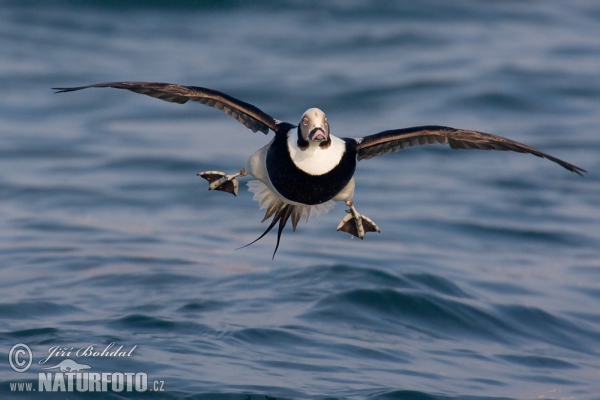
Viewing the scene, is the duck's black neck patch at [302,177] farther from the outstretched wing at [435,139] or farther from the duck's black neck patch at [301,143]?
the outstretched wing at [435,139]

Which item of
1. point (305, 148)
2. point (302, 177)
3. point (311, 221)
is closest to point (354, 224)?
point (302, 177)

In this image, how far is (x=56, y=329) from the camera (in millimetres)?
9031

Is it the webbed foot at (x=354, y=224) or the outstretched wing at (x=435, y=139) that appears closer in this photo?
the outstretched wing at (x=435, y=139)

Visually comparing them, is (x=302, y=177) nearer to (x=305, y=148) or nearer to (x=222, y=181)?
(x=305, y=148)

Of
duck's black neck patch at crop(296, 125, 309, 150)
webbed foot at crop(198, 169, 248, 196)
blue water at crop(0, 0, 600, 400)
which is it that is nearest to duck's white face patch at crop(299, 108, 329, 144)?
duck's black neck patch at crop(296, 125, 309, 150)

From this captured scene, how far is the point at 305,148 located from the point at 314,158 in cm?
10

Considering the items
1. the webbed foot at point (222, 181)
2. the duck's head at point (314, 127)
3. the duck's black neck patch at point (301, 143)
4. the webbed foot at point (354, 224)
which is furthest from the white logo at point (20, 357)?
the duck's head at point (314, 127)

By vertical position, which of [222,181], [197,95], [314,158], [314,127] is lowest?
[222,181]

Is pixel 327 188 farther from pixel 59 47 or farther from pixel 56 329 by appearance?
pixel 59 47

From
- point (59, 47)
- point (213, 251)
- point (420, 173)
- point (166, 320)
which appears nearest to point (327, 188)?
point (166, 320)

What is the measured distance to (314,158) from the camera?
7027mm

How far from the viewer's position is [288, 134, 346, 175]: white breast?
23.1 feet

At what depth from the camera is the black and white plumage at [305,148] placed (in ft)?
23.1

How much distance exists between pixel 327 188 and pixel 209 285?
3.97 m
